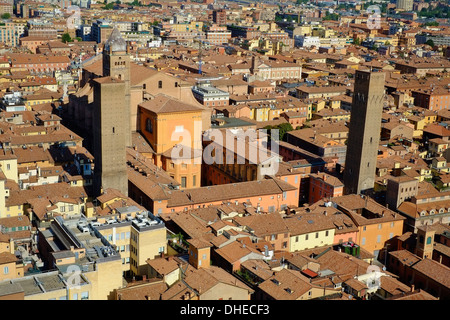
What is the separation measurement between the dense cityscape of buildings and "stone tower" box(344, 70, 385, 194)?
7 centimetres

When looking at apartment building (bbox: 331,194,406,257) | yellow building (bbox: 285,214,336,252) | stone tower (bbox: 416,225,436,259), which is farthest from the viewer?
apartment building (bbox: 331,194,406,257)

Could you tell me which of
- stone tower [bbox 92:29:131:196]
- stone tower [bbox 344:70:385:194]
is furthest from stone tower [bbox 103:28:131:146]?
stone tower [bbox 344:70:385:194]

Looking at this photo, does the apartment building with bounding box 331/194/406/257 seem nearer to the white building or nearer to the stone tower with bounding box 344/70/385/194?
the stone tower with bounding box 344/70/385/194

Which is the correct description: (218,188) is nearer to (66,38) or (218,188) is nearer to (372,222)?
(372,222)

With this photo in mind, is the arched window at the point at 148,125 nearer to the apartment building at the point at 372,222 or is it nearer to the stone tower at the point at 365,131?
the stone tower at the point at 365,131

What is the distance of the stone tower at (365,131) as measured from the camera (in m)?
28.6

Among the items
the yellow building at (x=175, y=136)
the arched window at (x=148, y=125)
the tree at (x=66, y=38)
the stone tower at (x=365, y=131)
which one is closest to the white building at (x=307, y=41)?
the tree at (x=66, y=38)

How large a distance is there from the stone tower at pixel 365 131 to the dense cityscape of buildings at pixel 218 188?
7 centimetres

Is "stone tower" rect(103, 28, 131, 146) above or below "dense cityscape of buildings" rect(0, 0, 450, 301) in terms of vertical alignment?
above

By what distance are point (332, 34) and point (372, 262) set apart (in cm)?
7948

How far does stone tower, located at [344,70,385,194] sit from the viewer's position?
28594mm

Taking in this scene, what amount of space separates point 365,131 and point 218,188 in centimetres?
750

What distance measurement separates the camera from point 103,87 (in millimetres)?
25766
